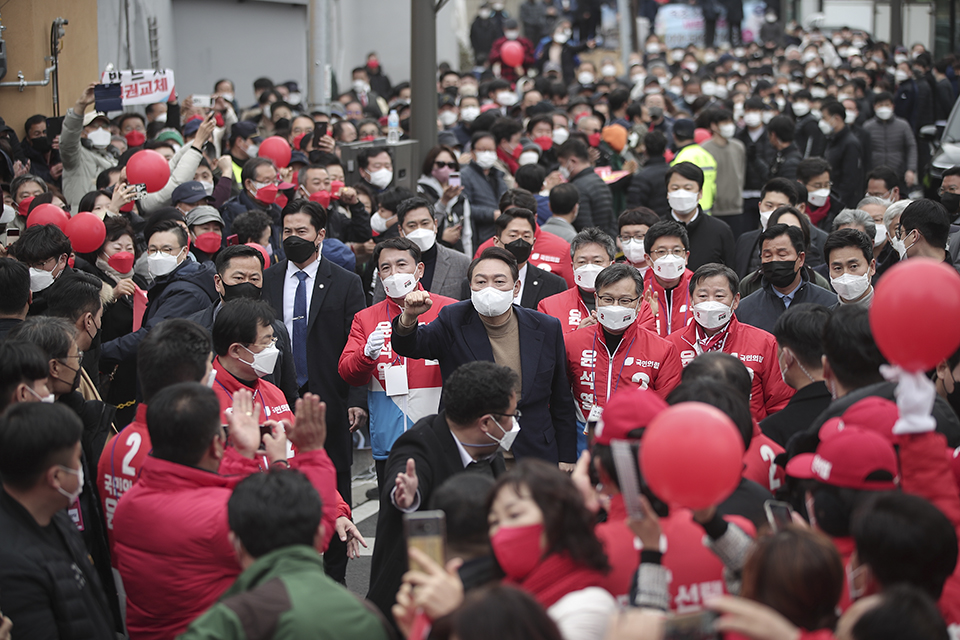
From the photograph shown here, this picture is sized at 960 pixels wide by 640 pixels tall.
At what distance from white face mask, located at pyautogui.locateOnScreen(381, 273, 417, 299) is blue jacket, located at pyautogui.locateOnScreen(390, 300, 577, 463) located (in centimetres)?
55

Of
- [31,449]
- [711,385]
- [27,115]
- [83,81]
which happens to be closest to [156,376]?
[31,449]

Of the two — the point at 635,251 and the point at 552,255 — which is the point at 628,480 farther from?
the point at 552,255

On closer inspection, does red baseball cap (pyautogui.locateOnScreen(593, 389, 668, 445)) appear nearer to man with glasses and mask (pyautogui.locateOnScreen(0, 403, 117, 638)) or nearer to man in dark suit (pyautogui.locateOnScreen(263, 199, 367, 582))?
man with glasses and mask (pyautogui.locateOnScreen(0, 403, 117, 638))

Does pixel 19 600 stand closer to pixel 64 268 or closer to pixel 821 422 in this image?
pixel 821 422

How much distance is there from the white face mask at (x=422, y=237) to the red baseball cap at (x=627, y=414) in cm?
389

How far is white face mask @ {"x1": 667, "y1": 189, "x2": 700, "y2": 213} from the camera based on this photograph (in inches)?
319

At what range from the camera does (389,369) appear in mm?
5645

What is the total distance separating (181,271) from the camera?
640 cm

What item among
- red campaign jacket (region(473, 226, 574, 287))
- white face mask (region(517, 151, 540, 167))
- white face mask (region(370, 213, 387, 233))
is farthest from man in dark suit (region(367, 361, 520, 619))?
white face mask (region(517, 151, 540, 167))

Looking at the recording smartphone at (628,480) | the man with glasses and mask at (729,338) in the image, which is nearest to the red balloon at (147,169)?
the man with glasses and mask at (729,338)

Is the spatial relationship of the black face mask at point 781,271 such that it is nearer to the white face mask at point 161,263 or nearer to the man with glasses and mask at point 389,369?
the man with glasses and mask at point 389,369

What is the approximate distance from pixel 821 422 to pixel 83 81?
11270 millimetres

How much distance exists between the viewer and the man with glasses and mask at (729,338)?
17.4ft

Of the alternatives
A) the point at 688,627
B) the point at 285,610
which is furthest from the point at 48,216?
the point at 688,627
